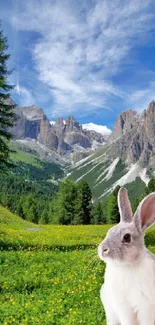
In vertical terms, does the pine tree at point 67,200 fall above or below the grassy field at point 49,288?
above

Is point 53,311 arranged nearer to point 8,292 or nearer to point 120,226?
point 8,292

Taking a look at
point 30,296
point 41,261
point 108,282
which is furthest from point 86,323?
point 41,261

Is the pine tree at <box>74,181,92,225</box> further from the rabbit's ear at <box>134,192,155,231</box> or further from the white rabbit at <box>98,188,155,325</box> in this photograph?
the rabbit's ear at <box>134,192,155,231</box>

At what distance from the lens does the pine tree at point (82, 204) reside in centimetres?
8000

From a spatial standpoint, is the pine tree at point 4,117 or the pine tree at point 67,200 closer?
the pine tree at point 4,117

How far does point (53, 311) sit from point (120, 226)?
23.5 ft

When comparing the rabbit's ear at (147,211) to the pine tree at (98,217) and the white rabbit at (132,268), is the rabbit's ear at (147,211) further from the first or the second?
the pine tree at (98,217)

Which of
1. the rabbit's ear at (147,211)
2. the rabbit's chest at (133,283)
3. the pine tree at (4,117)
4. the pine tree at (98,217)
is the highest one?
the pine tree at (98,217)

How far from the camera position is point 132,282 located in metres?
2.94

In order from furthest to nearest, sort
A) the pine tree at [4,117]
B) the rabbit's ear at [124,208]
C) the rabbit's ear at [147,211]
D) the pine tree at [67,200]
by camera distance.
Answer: the pine tree at [67,200] < the pine tree at [4,117] < the rabbit's ear at [124,208] < the rabbit's ear at [147,211]

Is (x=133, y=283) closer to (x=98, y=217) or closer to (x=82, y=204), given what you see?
(x=82, y=204)

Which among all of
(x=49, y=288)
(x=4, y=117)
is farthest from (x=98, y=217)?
(x=49, y=288)

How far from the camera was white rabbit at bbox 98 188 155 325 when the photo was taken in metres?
2.88

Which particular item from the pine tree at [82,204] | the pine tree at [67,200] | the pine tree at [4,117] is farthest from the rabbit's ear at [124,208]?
the pine tree at [67,200]
